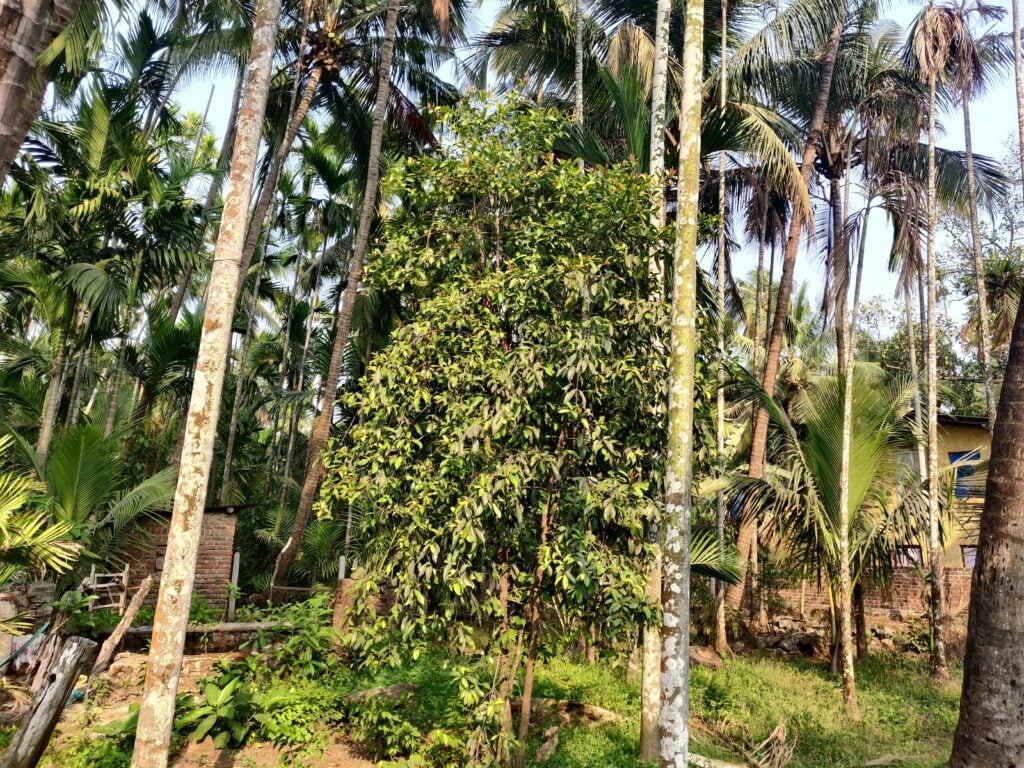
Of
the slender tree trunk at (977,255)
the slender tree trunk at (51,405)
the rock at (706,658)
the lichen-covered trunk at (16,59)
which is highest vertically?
the slender tree trunk at (977,255)

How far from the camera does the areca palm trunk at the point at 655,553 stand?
5.90 m

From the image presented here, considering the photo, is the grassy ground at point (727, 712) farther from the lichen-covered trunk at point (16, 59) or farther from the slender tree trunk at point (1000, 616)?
the lichen-covered trunk at point (16, 59)

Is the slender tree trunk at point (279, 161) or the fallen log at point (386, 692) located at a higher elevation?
the slender tree trunk at point (279, 161)

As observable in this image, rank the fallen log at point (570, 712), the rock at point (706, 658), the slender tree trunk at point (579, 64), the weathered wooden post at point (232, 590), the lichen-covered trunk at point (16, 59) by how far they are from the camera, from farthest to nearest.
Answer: the slender tree trunk at point (579, 64) < the rock at point (706, 658) < the weathered wooden post at point (232, 590) < the fallen log at point (570, 712) < the lichen-covered trunk at point (16, 59)

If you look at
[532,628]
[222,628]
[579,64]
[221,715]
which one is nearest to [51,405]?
[222,628]

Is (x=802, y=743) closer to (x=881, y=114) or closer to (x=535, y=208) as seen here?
(x=535, y=208)

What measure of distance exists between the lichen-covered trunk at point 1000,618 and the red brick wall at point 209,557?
9.54 metres

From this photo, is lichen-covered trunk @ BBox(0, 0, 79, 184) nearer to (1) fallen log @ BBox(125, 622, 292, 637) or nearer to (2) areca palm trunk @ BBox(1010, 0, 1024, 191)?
(1) fallen log @ BBox(125, 622, 292, 637)

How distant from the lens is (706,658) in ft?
35.9

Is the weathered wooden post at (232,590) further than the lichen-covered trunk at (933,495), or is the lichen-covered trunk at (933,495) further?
the lichen-covered trunk at (933,495)

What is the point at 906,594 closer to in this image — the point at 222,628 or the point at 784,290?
the point at 784,290

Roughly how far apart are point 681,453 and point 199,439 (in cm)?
330

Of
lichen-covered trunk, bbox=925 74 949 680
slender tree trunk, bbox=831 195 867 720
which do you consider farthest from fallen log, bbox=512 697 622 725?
lichen-covered trunk, bbox=925 74 949 680

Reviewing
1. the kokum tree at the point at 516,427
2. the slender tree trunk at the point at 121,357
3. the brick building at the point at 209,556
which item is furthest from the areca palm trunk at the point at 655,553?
the slender tree trunk at the point at 121,357
